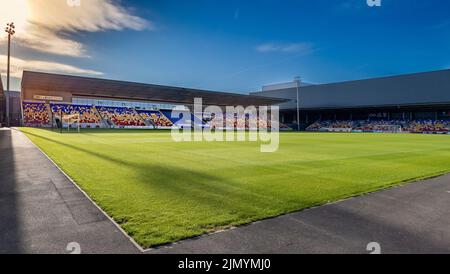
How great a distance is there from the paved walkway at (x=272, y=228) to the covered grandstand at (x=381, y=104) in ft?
190

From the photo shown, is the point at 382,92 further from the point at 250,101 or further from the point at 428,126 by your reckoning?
the point at 250,101

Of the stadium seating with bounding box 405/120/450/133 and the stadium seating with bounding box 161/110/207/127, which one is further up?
the stadium seating with bounding box 161/110/207/127

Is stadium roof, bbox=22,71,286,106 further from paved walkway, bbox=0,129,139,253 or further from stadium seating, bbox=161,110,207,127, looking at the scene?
paved walkway, bbox=0,129,139,253

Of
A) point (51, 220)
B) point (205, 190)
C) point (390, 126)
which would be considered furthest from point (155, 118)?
point (51, 220)

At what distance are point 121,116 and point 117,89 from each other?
38.9 ft

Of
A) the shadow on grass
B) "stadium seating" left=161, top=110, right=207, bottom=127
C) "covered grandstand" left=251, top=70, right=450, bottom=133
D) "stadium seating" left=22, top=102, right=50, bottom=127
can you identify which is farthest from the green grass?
A: "covered grandstand" left=251, top=70, right=450, bottom=133

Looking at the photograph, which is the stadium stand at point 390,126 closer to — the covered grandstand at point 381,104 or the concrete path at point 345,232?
the covered grandstand at point 381,104

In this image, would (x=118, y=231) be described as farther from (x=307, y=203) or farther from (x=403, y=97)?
(x=403, y=97)

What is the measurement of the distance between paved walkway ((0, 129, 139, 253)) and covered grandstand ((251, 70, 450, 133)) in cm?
6125

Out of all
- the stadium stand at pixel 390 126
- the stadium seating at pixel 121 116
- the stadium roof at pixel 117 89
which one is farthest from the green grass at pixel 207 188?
the stadium stand at pixel 390 126

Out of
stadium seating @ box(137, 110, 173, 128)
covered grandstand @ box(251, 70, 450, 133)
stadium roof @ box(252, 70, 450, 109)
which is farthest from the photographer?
stadium seating @ box(137, 110, 173, 128)

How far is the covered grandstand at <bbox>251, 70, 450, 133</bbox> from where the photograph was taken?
5331cm
